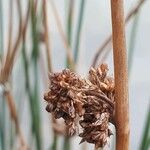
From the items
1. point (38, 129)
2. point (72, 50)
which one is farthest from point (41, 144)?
point (72, 50)

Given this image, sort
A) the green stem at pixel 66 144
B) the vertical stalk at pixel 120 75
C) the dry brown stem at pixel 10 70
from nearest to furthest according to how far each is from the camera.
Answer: the vertical stalk at pixel 120 75
the dry brown stem at pixel 10 70
the green stem at pixel 66 144

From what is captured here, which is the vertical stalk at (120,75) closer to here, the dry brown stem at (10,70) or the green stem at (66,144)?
the dry brown stem at (10,70)

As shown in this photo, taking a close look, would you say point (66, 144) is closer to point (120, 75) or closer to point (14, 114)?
point (14, 114)

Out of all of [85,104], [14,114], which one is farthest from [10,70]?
[85,104]

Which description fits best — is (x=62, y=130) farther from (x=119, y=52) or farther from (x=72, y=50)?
(x=119, y=52)

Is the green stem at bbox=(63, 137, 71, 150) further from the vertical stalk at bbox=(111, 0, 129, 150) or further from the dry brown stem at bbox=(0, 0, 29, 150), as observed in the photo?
the vertical stalk at bbox=(111, 0, 129, 150)

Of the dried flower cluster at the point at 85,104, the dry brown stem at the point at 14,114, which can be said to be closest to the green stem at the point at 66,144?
the dry brown stem at the point at 14,114

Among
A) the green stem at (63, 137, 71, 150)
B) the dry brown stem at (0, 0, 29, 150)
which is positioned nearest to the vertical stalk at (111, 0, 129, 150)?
the dry brown stem at (0, 0, 29, 150)
